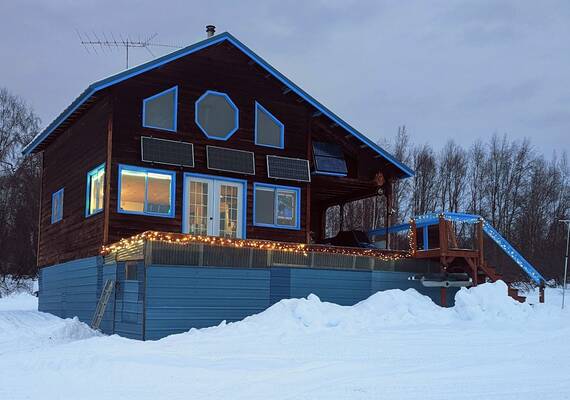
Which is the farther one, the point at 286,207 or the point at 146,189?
the point at 286,207

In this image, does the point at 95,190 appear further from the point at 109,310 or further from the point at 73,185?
the point at 109,310

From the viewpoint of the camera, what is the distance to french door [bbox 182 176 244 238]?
17.1 m

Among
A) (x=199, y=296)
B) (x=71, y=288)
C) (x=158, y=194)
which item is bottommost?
(x=71, y=288)

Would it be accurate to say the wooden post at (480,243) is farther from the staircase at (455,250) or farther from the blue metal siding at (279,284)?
the blue metal siding at (279,284)

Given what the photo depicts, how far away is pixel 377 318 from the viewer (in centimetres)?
1440

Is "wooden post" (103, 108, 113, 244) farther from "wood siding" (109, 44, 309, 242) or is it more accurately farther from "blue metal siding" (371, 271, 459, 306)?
"blue metal siding" (371, 271, 459, 306)

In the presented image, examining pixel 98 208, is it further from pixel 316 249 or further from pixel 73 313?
pixel 316 249

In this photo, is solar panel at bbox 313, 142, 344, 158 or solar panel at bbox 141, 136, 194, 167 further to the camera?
solar panel at bbox 313, 142, 344, 158

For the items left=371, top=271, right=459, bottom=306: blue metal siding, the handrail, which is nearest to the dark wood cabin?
left=371, top=271, right=459, bottom=306: blue metal siding

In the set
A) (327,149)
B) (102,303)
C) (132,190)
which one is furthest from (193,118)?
(102,303)

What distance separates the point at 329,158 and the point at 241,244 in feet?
20.8

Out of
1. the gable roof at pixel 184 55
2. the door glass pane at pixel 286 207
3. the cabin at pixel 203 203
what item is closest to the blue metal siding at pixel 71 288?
the cabin at pixel 203 203

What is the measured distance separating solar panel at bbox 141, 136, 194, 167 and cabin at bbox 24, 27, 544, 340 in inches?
1.2

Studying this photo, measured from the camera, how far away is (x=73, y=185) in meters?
19.3
